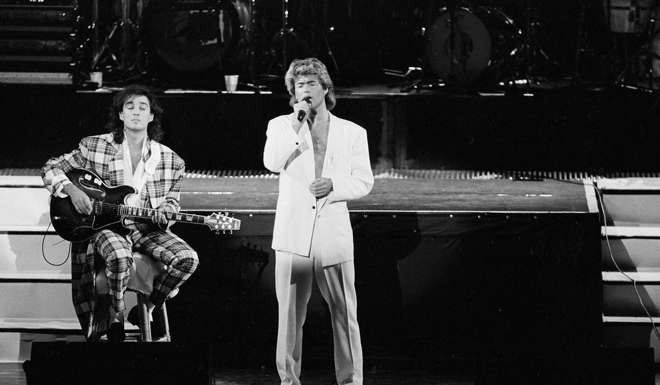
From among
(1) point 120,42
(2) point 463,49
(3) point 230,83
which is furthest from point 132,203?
(2) point 463,49

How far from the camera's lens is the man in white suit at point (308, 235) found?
17.1ft

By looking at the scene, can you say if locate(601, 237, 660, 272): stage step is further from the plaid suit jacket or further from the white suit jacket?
the plaid suit jacket

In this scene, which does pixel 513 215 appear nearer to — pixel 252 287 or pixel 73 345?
pixel 252 287

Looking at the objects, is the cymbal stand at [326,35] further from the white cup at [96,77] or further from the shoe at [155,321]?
the shoe at [155,321]

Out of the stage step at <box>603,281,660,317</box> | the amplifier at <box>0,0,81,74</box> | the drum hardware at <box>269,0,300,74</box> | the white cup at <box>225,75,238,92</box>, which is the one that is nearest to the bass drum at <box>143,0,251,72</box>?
the drum hardware at <box>269,0,300,74</box>

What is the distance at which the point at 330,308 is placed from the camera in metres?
5.28

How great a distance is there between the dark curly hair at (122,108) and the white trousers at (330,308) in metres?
1.21

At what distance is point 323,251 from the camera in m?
5.23

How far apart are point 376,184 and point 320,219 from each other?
1.80 metres

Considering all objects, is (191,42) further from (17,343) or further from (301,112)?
(301,112)

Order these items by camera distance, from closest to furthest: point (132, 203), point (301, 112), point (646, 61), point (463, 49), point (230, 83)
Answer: point (301, 112) → point (132, 203) → point (230, 83) → point (463, 49) → point (646, 61)

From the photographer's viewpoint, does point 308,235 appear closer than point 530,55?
Yes

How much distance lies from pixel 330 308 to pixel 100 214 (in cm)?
140

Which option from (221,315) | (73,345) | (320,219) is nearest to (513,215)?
(320,219)
